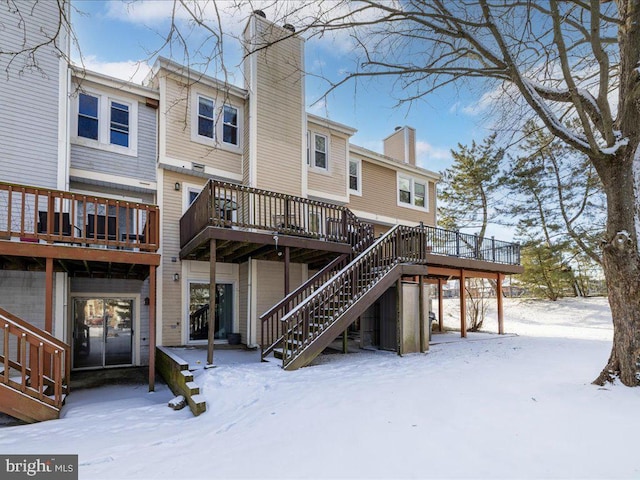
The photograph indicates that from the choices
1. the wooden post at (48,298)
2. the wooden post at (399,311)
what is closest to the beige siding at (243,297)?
the wooden post at (399,311)

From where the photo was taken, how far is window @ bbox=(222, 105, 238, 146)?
37.0ft

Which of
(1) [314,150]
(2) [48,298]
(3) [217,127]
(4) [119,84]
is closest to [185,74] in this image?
(3) [217,127]

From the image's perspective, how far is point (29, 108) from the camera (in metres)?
8.49

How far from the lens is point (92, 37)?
4.04m

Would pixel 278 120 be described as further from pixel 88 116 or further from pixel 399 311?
pixel 399 311

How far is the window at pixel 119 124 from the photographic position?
392 inches

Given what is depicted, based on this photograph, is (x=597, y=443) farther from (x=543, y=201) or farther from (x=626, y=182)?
(x=543, y=201)

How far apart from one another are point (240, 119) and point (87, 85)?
13.1 ft

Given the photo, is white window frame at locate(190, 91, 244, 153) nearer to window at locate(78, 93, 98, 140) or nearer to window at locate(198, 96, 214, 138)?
window at locate(198, 96, 214, 138)

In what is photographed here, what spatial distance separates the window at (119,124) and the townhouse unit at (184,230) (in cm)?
3

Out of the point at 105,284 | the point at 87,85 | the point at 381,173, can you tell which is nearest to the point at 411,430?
the point at 105,284

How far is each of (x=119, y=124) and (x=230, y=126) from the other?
2.97m

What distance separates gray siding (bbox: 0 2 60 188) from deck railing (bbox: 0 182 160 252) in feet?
2.16

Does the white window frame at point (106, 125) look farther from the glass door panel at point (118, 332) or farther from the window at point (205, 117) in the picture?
the glass door panel at point (118, 332)
